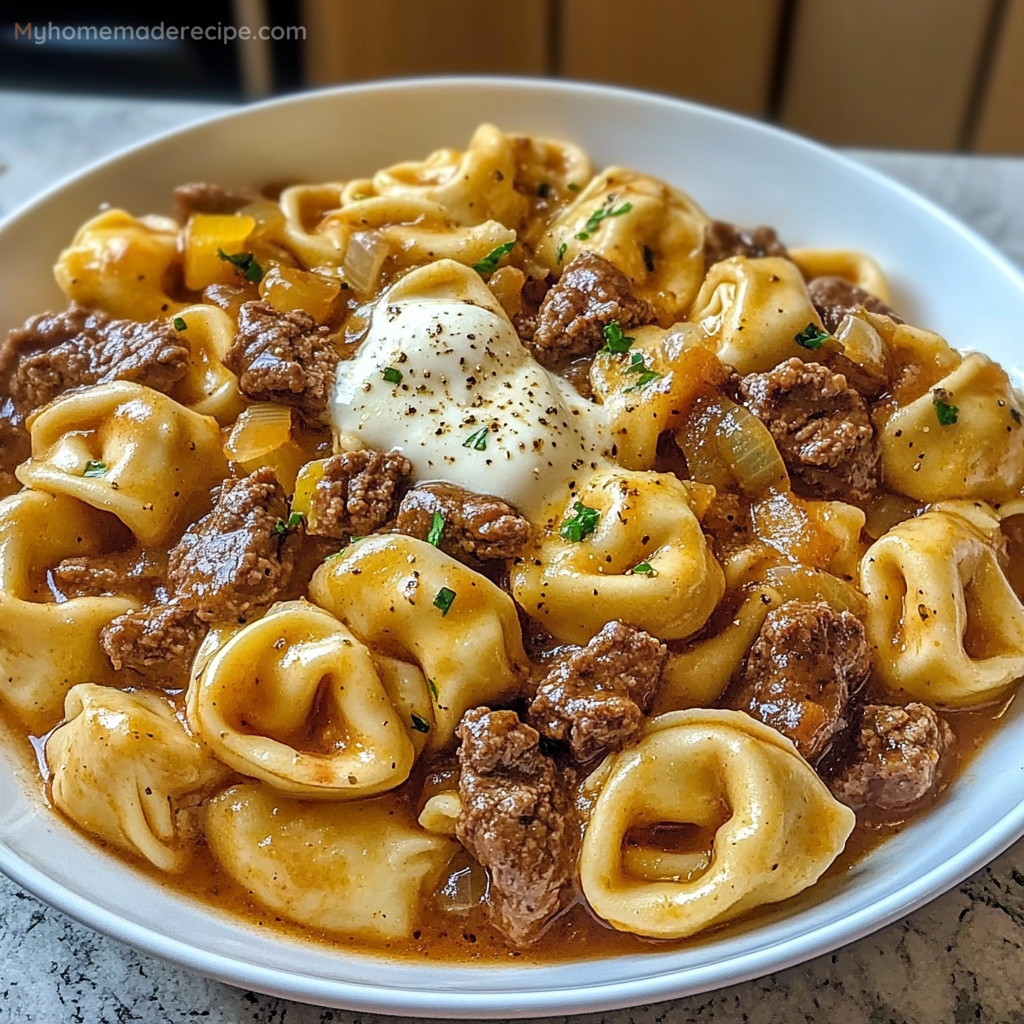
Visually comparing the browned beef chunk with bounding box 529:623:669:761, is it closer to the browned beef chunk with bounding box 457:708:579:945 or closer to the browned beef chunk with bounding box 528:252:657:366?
the browned beef chunk with bounding box 457:708:579:945

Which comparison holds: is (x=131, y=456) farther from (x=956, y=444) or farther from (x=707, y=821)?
(x=956, y=444)

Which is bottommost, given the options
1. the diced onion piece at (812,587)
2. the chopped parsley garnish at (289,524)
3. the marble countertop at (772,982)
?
the marble countertop at (772,982)

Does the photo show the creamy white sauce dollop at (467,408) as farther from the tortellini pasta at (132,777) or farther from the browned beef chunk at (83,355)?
the tortellini pasta at (132,777)

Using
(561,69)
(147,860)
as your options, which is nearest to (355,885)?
(147,860)

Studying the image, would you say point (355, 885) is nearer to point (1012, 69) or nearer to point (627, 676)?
point (627, 676)

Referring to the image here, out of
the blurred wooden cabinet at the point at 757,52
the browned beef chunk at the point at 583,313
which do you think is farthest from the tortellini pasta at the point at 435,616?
the blurred wooden cabinet at the point at 757,52

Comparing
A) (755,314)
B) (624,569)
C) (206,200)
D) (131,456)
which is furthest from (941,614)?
(206,200)

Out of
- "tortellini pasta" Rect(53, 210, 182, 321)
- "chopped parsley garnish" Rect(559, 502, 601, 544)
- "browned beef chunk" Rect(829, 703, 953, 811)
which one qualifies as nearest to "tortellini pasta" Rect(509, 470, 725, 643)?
"chopped parsley garnish" Rect(559, 502, 601, 544)
